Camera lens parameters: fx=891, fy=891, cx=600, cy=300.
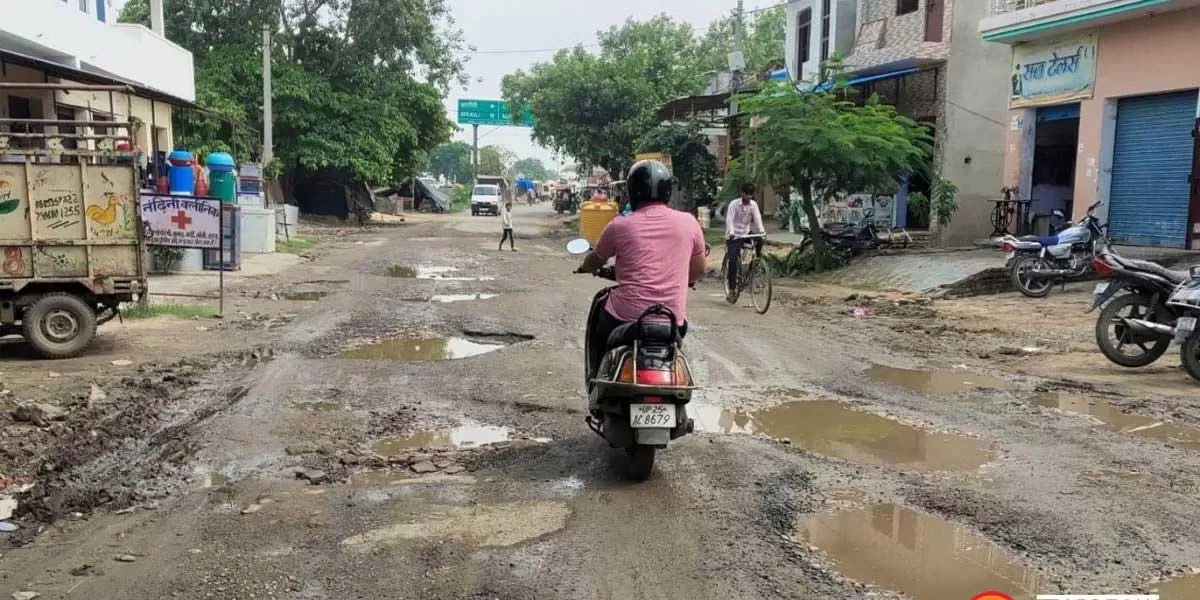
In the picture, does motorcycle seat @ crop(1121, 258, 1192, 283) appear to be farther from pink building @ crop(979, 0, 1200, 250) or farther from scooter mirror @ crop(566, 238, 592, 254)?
pink building @ crop(979, 0, 1200, 250)

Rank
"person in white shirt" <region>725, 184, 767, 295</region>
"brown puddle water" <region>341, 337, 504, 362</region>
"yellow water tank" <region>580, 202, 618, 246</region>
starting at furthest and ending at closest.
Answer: "yellow water tank" <region>580, 202, 618, 246</region> < "person in white shirt" <region>725, 184, 767, 295</region> < "brown puddle water" <region>341, 337, 504, 362</region>

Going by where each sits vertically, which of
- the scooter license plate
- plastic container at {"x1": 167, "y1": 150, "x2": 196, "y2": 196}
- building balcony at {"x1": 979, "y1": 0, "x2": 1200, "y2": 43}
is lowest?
the scooter license plate

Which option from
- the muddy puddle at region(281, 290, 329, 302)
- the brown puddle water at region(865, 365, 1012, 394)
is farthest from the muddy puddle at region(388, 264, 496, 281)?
the brown puddle water at region(865, 365, 1012, 394)

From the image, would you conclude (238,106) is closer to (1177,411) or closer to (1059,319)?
(1059,319)

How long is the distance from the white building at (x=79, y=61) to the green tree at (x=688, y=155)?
49.3ft

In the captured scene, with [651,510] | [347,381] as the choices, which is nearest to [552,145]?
[347,381]

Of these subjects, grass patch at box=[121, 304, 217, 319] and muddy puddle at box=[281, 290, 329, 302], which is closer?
grass patch at box=[121, 304, 217, 319]

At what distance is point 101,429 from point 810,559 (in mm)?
4512

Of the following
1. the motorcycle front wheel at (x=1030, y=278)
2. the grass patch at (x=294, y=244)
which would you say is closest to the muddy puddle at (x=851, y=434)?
the motorcycle front wheel at (x=1030, y=278)

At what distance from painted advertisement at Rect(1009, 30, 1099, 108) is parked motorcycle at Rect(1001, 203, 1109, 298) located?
4408mm

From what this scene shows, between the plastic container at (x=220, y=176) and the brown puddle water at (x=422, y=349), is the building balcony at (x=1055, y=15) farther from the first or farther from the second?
the plastic container at (x=220, y=176)

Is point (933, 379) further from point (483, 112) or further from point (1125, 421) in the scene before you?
point (483, 112)

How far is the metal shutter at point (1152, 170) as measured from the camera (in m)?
14.0

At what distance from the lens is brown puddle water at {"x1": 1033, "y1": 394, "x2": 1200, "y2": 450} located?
5.68 m
